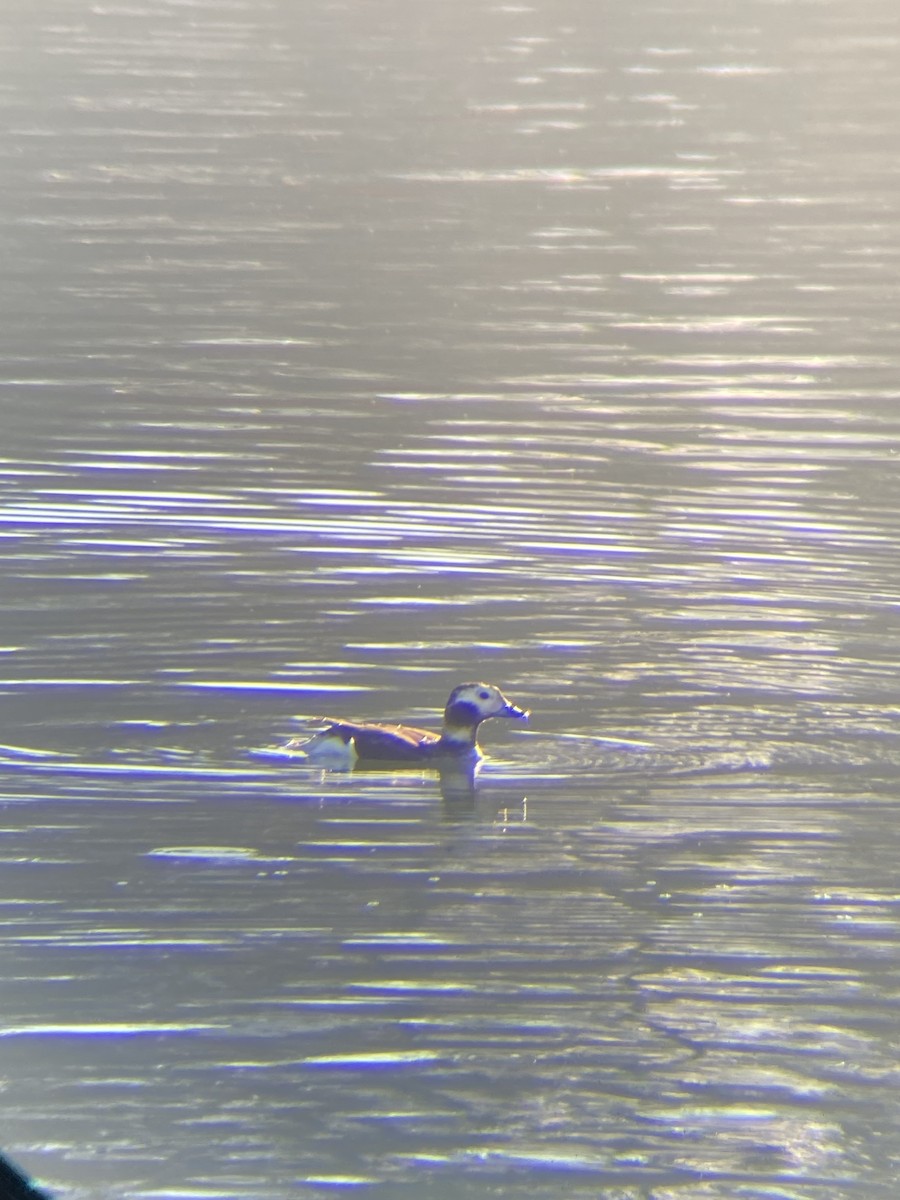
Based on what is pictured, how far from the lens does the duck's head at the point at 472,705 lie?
31.2ft

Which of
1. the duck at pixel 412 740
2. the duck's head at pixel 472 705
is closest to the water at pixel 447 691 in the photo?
the duck at pixel 412 740

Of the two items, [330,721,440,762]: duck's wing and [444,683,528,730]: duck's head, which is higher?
[444,683,528,730]: duck's head

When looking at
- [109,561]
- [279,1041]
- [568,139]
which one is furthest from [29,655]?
[568,139]

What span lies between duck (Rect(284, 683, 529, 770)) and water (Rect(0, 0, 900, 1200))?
0.12m

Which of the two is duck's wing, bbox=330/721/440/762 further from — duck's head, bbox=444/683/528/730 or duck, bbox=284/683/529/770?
duck's head, bbox=444/683/528/730

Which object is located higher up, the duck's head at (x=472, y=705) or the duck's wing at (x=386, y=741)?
the duck's head at (x=472, y=705)

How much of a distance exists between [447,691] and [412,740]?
0.96 metres

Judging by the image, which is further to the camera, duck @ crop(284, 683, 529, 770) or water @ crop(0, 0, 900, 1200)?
duck @ crop(284, 683, 529, 770)

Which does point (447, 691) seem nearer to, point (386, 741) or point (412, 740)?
point (412, 740)

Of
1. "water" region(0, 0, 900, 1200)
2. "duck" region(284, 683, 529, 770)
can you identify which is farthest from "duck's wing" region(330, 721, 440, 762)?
"water" region(0, 0, 900, 1200)

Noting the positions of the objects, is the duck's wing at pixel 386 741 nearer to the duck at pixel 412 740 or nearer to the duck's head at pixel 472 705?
the duck at pixel 412 740

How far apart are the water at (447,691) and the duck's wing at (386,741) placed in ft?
0.44

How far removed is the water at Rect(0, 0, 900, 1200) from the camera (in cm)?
680

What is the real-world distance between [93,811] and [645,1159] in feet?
11.3
